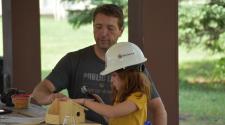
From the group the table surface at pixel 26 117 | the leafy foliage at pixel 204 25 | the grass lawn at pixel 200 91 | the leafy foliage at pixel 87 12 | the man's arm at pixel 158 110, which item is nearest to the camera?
the table surface at pixel 26 117

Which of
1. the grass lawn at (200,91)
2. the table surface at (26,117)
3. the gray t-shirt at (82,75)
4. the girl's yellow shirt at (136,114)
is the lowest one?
the grass lawn at (200,91)

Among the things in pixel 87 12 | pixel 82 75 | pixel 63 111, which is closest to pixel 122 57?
pixel 63 111

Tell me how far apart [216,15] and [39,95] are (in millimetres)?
7773

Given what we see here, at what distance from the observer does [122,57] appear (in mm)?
3010

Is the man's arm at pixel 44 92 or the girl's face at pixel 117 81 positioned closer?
the girl's face at pixel 117 81

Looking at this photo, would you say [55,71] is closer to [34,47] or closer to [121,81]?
[121,81]

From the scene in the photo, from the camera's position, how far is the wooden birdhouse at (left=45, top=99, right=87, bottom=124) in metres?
3.00

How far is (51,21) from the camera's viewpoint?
20281 millimetres

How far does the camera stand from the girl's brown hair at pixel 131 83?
2.98 meters

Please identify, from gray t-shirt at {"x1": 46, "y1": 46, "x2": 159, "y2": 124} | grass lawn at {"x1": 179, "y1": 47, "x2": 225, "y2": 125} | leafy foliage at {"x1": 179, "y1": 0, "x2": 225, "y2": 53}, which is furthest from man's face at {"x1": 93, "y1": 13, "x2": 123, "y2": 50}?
leafy foliage at {"x1": 179, "y1": 0, "x2": 225, "y2": 53}

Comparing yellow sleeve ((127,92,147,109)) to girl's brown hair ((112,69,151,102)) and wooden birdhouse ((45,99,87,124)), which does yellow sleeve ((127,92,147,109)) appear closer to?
girl's brown hair ((112,69,151,102))

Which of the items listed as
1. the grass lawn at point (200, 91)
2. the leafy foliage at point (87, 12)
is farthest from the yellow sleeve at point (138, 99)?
the leafy foliage at point (87, 12)

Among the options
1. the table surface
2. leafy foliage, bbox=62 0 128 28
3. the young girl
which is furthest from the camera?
leafy foliage, bbox=62 0 128 28

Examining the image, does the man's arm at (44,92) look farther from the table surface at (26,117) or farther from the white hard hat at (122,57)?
the white hard hat at (122,57)
